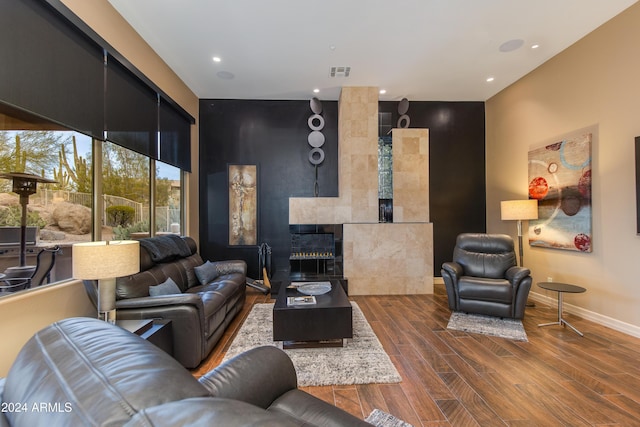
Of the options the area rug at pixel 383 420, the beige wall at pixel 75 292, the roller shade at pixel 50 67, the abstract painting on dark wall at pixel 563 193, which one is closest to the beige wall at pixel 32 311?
the beige wall at pixel 75 292

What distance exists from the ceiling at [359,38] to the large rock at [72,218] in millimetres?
2169

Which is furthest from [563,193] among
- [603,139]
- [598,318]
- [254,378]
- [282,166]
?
[254,378]

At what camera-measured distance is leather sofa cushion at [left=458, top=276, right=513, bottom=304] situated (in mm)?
3340

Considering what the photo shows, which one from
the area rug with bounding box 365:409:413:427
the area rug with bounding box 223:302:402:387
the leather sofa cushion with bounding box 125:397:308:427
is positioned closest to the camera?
the leather sofa cushion with bounding box 125:397:308:427

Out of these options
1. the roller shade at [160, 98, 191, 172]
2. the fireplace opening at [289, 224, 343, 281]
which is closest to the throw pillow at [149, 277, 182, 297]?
the roller shade at [160, 98, 191, 172]

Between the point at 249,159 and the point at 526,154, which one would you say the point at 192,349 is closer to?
the point at 249,159

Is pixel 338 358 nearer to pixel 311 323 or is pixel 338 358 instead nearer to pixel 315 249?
pixel 311 323

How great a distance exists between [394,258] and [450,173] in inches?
86.0

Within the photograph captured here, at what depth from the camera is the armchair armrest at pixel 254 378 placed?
117 centimetres

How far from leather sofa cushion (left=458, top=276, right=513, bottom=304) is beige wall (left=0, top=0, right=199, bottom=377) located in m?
4.18

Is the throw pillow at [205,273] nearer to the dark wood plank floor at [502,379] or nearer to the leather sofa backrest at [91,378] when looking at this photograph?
the dark wood plank floor at [502,379]

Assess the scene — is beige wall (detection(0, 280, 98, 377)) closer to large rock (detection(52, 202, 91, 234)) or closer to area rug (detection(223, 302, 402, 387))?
large rock (detection(52, 202, 91, 234))

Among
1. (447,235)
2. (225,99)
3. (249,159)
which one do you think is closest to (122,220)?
(249,159)

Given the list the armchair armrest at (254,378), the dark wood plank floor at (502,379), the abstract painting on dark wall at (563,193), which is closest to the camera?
the armchair armrest at (254,378)
